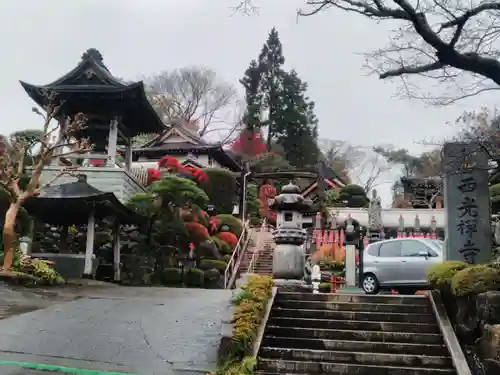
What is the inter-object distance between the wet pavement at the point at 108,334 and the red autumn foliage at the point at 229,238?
14102mm

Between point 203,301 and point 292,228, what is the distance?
2.96 metres

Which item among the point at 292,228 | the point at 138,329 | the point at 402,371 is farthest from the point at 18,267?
the point at 402,371

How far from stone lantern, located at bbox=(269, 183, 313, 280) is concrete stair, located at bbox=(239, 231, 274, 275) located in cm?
1349

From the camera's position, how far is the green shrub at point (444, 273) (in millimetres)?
8708

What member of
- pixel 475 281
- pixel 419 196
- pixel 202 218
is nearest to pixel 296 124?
pixel 419 196

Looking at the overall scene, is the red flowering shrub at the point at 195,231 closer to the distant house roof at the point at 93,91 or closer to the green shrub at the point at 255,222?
the distant house roof at the point at 93,91

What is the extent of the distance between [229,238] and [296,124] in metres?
29.5

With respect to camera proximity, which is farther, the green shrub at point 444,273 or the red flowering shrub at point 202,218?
the red flowering shrub at point 202,218

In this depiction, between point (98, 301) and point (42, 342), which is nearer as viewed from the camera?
point (42, 342)

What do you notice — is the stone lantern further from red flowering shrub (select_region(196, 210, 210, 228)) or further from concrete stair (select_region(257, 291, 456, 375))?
red flowering shrub (select_region(196, 210, 210, 228))

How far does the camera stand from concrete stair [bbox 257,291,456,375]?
23.7 feet

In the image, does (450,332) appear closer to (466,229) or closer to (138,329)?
(466,229)

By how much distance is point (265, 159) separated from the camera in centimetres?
4784

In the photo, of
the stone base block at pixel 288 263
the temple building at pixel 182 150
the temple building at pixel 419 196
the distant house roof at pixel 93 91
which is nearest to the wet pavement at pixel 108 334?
the stone base block at pixel 288 263
